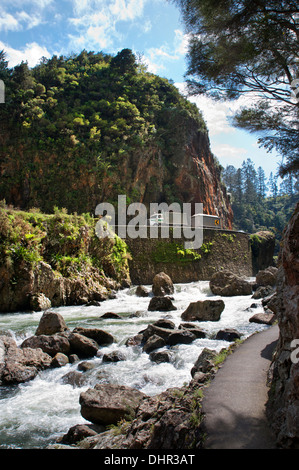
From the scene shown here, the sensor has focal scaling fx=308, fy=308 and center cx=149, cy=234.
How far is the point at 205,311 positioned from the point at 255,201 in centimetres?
7498

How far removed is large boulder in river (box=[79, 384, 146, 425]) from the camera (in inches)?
163

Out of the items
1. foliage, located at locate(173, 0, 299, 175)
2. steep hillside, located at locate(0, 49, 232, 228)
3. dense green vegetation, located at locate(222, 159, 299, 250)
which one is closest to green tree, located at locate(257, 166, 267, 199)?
dense green vegetation, located at locate(222, 159, 299, 250)

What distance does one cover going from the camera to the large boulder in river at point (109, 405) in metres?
4.14

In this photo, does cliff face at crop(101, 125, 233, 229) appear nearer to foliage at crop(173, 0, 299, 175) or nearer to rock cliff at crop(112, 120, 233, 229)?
rock cliff at crop(112, 120, 233, 229)

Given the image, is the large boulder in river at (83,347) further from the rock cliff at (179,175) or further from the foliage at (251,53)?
A: the rock cliff at (179,175)

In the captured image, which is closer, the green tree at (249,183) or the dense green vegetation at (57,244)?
the dense green vegetation at (57,244)

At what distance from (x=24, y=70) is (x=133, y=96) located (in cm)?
1356

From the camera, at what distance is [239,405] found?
3387 millimetres

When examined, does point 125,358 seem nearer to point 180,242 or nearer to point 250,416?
point 250,416

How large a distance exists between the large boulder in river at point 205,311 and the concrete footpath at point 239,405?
17.1ft

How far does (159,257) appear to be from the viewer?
21516 mm

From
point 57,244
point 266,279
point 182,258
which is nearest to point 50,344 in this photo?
point 57,244

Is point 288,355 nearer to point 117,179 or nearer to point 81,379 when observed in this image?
point 81,379

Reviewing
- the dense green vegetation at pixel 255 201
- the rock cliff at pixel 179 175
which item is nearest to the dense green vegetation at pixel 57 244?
the rock cliff at pixel 179 175
